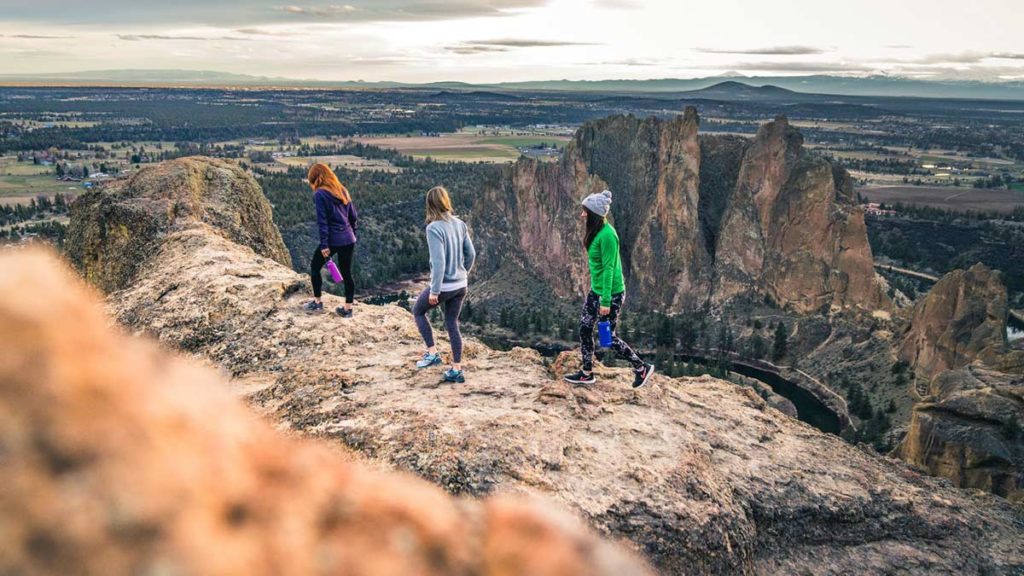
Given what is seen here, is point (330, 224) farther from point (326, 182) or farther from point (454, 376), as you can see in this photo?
point (454, 376)

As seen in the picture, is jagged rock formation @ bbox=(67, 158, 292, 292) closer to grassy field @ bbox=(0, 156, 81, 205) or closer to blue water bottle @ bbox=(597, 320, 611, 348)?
blue water bottle @ bbox=(597, 320, 611, 348)

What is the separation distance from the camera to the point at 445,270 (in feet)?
23.2

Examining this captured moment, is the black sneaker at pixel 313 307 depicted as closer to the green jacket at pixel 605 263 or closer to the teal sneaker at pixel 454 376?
the teal sneaker at pixel 454 376

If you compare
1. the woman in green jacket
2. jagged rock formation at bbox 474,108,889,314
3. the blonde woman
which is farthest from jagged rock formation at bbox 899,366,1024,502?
jagged rock formation at bbox 474,108,889,314

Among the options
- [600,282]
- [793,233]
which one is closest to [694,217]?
[793,233]

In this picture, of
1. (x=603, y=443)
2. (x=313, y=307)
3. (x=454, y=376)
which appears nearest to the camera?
(x=603, y=443)

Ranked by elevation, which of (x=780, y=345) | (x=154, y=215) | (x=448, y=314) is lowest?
(x=780, y=345)

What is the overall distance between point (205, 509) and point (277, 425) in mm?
4598

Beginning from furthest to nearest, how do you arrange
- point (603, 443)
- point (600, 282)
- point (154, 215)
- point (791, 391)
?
point (791, 391), point (154, 215), point (600, 282), point (603, 443)

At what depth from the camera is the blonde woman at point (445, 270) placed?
6934 mm

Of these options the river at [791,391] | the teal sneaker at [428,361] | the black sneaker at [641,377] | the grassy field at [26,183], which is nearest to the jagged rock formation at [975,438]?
the black sneaker at [641,377]

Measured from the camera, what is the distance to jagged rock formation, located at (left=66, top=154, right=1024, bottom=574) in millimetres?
5094

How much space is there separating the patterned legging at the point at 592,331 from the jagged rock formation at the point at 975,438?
1822 cm

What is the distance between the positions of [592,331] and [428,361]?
1956 mm
